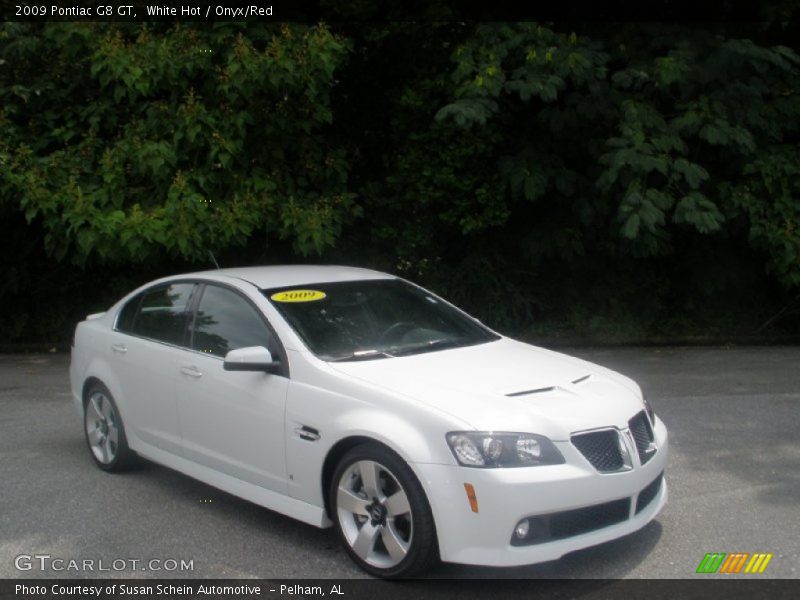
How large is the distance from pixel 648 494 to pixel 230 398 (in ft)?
8.00

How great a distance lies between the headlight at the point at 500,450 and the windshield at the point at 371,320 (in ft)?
3.60

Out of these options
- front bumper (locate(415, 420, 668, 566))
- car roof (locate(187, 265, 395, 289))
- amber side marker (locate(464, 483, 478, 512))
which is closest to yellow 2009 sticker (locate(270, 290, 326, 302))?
car roof (locate(187, 265, 395, 289))

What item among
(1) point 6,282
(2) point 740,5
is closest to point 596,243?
(2) point 740,5

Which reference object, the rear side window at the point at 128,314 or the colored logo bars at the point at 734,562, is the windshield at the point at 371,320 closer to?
the rear side window at the point at 128,314

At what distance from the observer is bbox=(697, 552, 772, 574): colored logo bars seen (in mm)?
4992

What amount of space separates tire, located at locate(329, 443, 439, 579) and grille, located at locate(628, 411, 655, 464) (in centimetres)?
122

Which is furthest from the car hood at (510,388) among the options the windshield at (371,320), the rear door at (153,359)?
the rear door at (153,359)

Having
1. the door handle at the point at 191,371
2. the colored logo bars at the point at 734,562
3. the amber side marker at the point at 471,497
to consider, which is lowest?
the colored logo bars at the point at 734,562

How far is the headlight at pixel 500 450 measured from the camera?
15.1 ft

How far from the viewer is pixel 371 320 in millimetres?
6074

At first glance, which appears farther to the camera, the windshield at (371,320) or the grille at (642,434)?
the windshield at (371,320)

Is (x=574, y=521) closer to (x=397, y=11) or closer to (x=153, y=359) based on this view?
(x=153, y=359)

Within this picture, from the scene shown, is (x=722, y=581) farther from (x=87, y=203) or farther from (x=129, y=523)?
(x=87, y=203)

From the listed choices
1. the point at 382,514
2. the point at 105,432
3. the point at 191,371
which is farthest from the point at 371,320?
the point at 105,432
